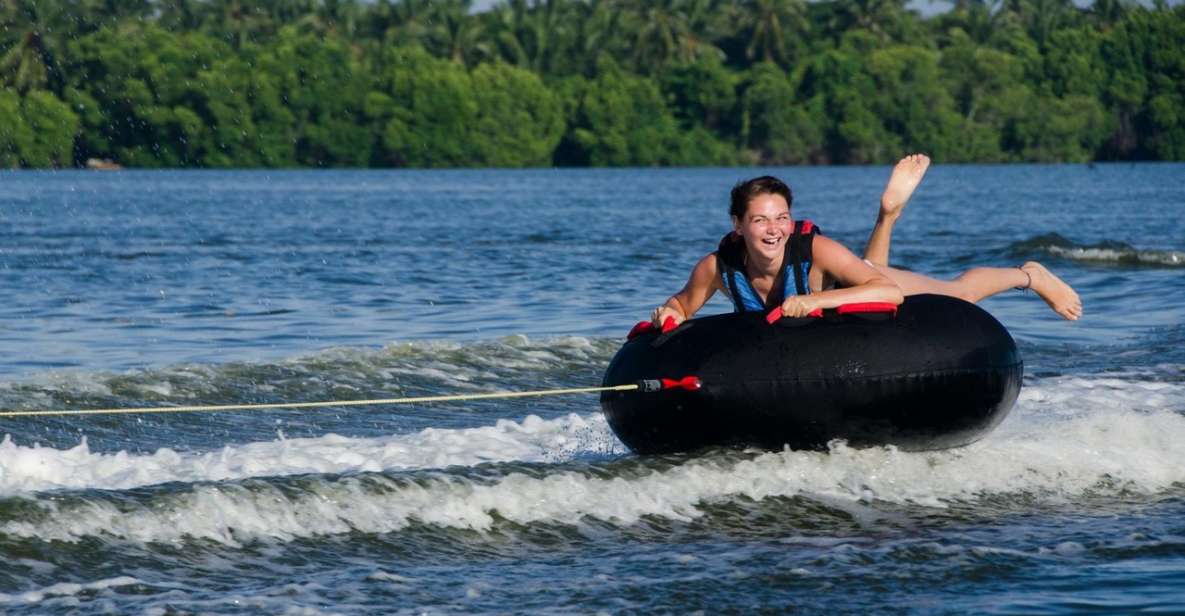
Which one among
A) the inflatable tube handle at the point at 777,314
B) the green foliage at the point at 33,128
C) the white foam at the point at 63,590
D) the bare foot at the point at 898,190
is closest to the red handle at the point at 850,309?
the inflatable tube handle at the point at 777,314

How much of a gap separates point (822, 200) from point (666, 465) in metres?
52.1

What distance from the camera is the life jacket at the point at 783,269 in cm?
821

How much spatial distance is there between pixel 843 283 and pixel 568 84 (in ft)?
352

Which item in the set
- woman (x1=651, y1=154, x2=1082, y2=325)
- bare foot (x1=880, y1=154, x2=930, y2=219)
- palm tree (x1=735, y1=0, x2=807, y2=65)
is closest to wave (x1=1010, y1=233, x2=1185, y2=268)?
bare foot (x1=880, y1=154, x2=930, y2=219)

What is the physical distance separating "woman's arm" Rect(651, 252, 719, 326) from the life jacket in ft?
0.15

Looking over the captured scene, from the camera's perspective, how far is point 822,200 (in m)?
59.7

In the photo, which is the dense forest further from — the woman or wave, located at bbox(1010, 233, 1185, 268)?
the woman

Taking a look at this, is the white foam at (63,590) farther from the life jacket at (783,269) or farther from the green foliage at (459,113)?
the green foliage at (459,113)

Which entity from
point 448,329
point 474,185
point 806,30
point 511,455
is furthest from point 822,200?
point 806,30

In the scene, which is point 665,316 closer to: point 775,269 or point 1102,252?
point 775,269

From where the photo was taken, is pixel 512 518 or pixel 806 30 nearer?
pixel 512 518

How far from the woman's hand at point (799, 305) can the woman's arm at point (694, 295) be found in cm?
55

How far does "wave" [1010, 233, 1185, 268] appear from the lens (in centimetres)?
2503

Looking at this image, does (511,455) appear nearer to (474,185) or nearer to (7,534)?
(7,534)
